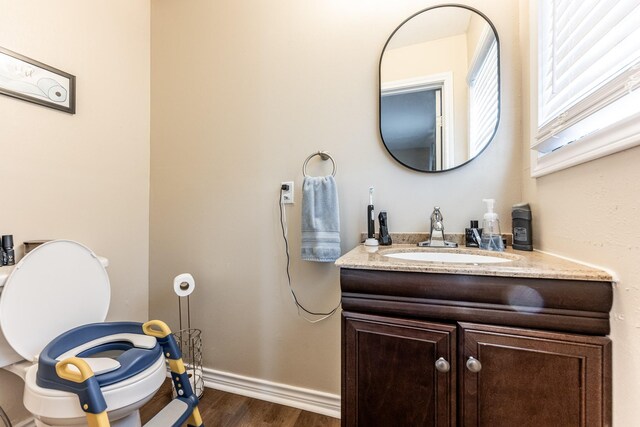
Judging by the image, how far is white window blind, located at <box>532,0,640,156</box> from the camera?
1.99ft

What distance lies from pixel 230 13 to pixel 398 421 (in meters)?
2.07

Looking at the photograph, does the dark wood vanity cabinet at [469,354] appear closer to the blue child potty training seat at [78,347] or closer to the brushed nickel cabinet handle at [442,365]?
the brushed nickel cabinet handle at [442,365]

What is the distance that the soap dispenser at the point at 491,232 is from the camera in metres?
1.06

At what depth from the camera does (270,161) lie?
147cm

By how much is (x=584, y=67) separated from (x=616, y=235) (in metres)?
0.47

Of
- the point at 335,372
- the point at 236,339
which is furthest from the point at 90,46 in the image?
the point at 335,372

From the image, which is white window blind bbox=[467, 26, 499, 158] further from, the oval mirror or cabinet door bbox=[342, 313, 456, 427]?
cabinet door bbox=[342, 313, 456, 427]

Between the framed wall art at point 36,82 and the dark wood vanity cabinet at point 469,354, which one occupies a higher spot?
the framed wall art at point 36,82

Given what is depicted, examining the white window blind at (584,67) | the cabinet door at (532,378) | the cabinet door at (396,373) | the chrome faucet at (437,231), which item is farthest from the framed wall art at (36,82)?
the white window blind at (584,67)

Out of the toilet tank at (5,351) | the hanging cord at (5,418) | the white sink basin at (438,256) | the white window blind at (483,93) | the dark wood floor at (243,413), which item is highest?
the white window blind at (483,93)

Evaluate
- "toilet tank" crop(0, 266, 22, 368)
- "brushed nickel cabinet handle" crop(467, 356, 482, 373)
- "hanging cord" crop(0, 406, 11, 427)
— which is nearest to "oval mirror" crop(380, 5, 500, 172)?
"brushed nickel cabinet handle" crop(467, 356, 482, 373)

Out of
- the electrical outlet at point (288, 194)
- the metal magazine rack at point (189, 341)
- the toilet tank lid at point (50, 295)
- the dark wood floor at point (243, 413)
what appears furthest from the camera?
the metal magazine rack at point (189, 341)

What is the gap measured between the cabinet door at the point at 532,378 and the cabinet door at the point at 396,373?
1.8 inches

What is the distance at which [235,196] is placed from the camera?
5.02ft
